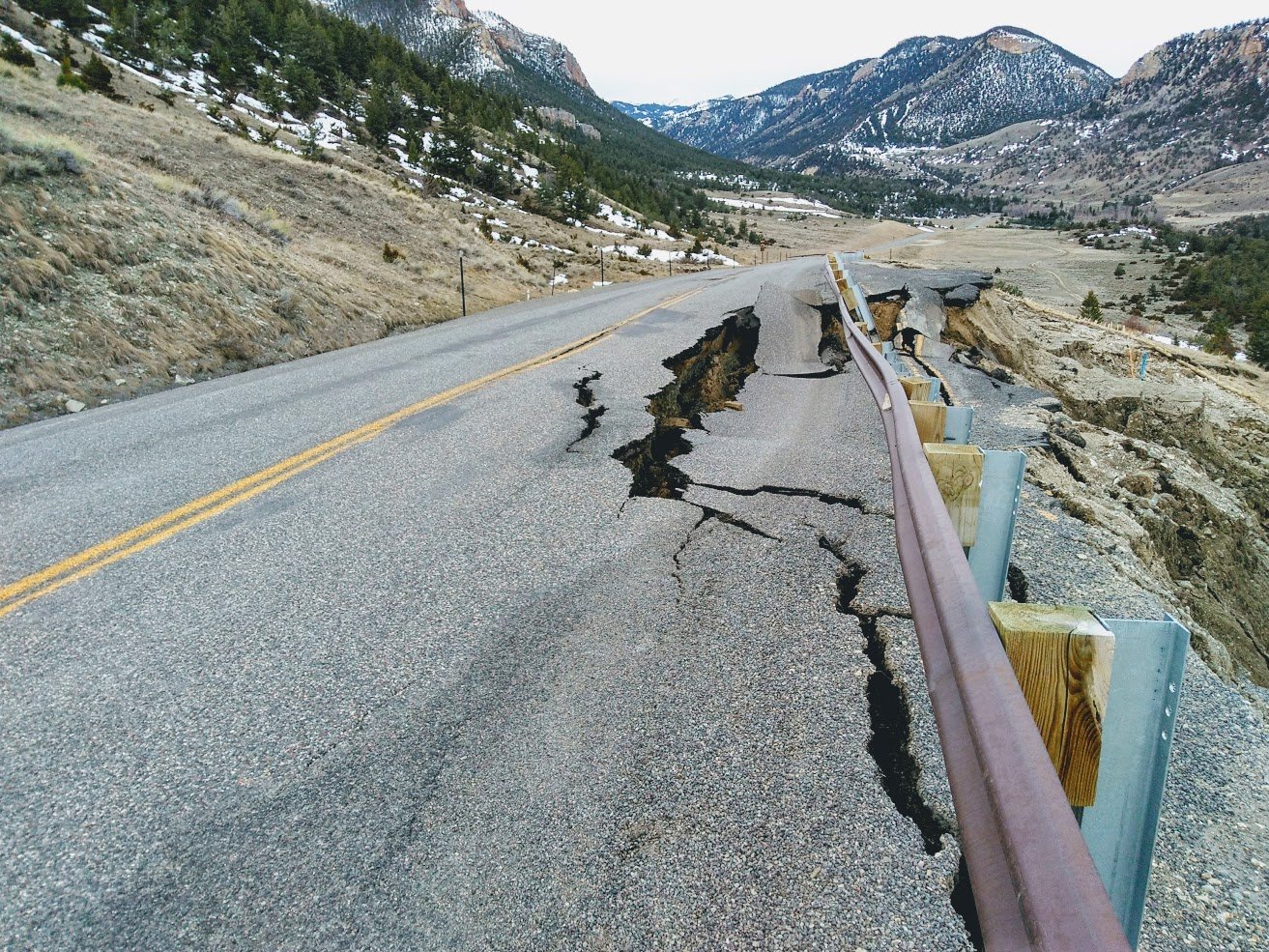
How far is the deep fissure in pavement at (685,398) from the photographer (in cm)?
495

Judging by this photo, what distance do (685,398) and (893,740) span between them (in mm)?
5146

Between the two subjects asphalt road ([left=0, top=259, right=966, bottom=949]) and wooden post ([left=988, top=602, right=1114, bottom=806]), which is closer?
wooden post ([left=988, top=602, right=1114, bottom=806])

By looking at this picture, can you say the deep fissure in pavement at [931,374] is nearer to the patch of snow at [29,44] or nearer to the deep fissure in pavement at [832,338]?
the deep fissure in pavement at [832,338]

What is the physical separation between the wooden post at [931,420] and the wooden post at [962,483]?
1.29 metres

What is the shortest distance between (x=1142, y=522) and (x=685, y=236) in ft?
188

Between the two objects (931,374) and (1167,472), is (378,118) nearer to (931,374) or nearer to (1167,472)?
(931,374)

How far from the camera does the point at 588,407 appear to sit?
6.68 m

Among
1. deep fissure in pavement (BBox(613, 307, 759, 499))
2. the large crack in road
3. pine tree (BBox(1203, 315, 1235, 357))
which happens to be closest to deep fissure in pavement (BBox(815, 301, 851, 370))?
the large crack in road

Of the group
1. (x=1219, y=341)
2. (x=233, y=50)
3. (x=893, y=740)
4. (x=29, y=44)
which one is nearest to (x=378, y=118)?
(x=233, y=50)

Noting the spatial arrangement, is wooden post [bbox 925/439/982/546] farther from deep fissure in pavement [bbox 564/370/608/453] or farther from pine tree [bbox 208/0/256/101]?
pine tree [bbox 208/0/256/101]

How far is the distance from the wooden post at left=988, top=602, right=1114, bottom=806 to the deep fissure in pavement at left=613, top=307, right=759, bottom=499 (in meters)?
3.10

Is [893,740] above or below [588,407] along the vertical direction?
below

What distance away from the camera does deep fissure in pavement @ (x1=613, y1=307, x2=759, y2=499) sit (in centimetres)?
495

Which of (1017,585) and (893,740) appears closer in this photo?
(893,740)
